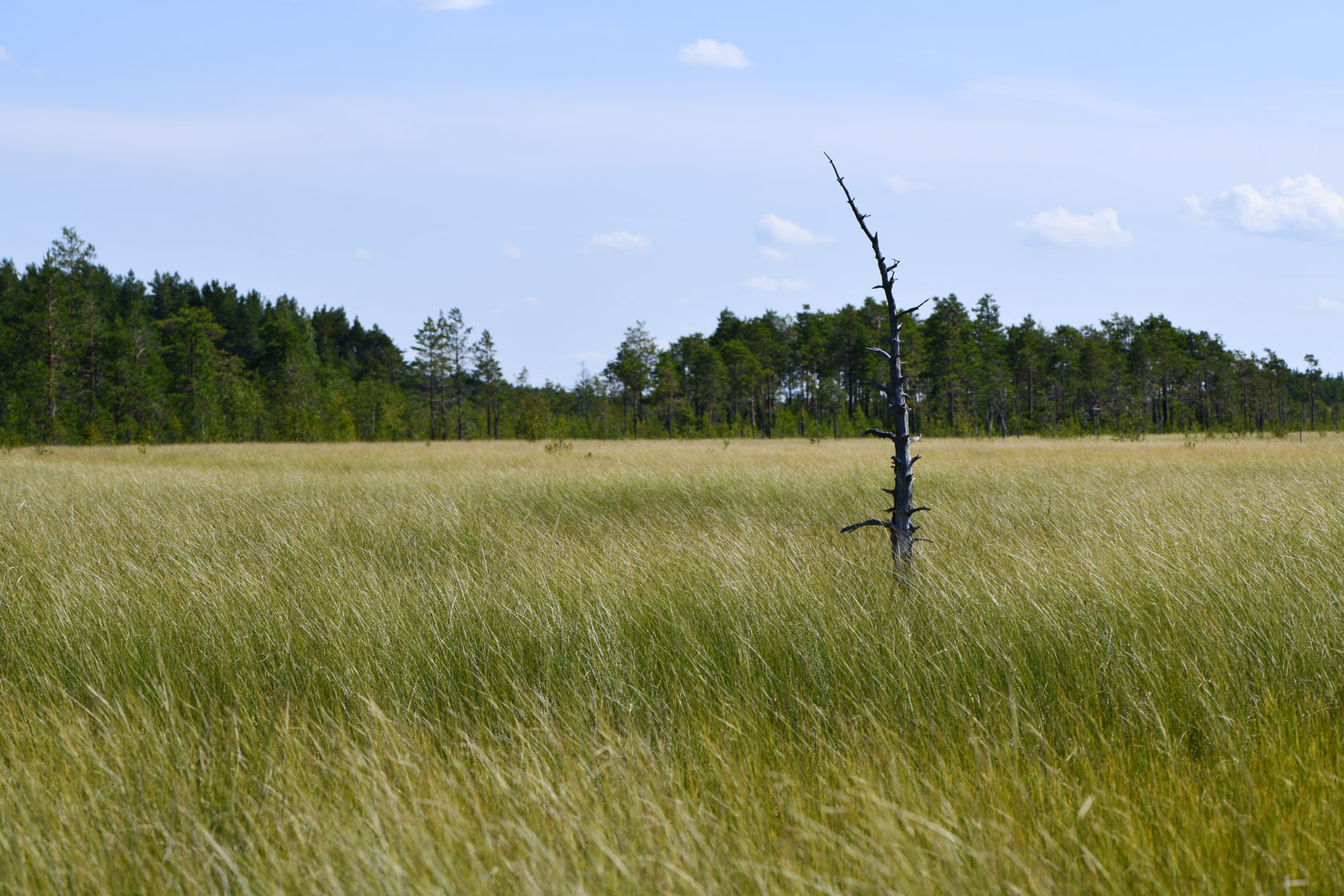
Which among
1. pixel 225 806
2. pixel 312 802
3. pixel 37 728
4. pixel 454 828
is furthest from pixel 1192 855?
pixel 37 728

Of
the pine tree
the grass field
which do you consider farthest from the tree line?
the grass field

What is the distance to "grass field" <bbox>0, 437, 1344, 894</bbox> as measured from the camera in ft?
5.38

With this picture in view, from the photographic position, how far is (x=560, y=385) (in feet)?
288

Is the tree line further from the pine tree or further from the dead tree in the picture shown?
the dead tree

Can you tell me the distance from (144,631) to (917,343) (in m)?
63.7

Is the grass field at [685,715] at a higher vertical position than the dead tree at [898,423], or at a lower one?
lower

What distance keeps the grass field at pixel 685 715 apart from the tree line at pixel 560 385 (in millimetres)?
38809

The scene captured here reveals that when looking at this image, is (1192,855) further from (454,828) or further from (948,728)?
(454,828)

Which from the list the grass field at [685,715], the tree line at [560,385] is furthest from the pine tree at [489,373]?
the grass field at [685,715]

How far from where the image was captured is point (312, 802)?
6.30 feet

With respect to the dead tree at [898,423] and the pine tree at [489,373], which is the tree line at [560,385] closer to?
the pine tree at [489,373]

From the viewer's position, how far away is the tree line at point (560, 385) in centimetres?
4297

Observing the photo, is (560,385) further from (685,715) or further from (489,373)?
(685,715)

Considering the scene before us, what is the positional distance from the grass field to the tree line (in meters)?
38.8
